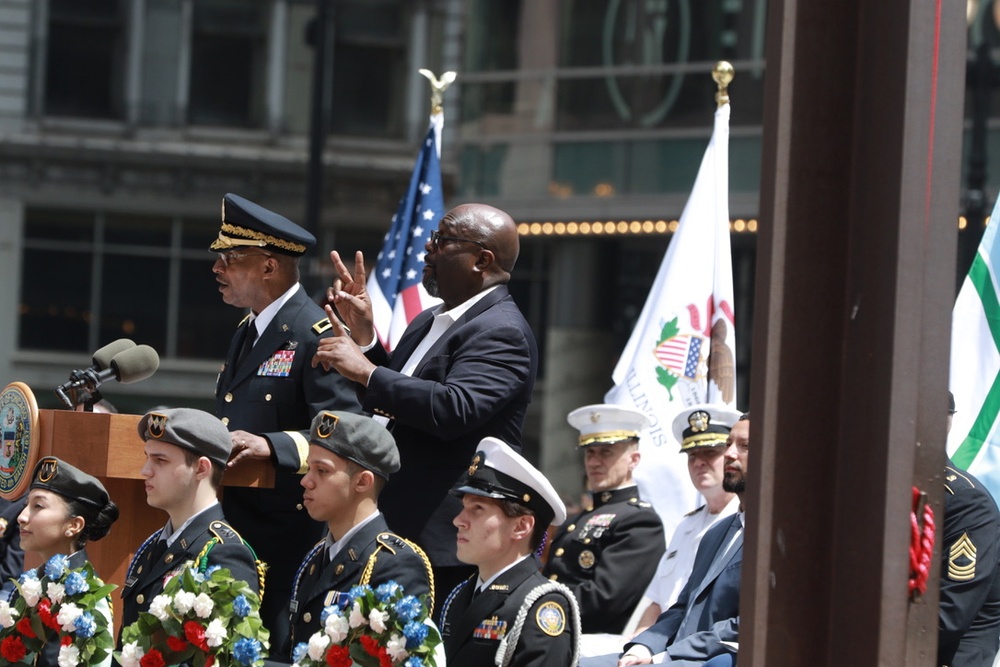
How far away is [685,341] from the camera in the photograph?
8570 millimetres

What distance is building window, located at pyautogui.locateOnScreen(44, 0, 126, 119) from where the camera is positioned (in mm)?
22766

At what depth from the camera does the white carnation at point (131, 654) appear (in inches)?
165

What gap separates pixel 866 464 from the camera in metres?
2.78

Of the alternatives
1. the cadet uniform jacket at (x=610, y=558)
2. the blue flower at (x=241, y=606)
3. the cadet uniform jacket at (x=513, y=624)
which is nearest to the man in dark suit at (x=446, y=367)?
the cadet uniform jacket at (x=513, y=624)

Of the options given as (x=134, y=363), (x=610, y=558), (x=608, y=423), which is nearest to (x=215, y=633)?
(x=134, y=363)

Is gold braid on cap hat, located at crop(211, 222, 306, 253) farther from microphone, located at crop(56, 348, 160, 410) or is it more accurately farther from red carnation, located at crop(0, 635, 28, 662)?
red carnation, located at crop(0, 635, 28, 662)

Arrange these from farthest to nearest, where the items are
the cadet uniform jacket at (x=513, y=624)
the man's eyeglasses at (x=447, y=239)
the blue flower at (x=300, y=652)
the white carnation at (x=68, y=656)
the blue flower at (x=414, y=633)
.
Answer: the man's eyeglasses at (x=447, y=239) → the white carnation at (x=68, y=656) → the cadet uniform jacket at (x=513, y=624) → the blue flower at (x=300, y=652) → the blue flower at (x=414, y=633)

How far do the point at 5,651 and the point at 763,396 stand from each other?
2.67 meters

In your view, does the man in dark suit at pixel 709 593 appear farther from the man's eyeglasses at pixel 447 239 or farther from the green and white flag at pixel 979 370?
the green and white flag at pixel 979 370

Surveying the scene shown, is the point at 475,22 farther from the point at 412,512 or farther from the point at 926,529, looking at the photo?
the point at 926,529

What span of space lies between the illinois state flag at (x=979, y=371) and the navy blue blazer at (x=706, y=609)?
1510 millimetres

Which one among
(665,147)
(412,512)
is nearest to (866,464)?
(412,512)

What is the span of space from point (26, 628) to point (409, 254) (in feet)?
18.0

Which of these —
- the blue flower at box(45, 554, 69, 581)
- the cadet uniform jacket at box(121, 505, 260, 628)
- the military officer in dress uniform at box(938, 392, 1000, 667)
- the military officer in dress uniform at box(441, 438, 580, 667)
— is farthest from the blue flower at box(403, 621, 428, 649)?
the military officer in dress uniform at box(938, 392, 1000, 667)
